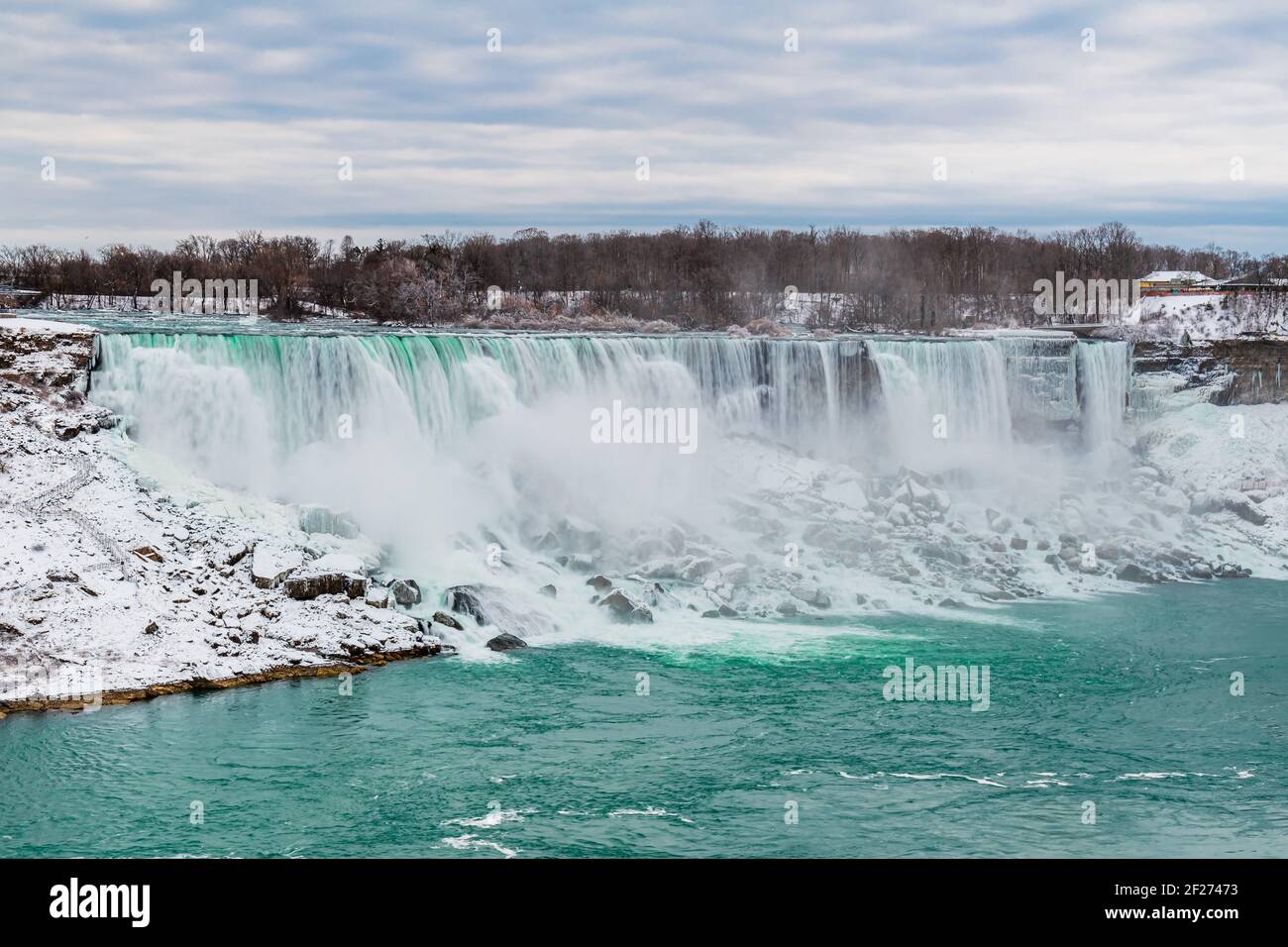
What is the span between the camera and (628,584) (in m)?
27.6

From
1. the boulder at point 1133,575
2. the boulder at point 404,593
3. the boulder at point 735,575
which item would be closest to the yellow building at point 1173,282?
the boulder at point 1133,575

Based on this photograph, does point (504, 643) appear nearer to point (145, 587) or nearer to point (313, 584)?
point (313, 584)

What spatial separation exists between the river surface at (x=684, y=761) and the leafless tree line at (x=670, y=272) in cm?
4581

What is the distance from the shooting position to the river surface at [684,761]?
15.3 metres

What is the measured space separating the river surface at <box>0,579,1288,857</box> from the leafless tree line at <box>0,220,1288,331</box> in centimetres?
4581

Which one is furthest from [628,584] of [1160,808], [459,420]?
[1160,808]

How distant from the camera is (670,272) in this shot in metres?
83.6

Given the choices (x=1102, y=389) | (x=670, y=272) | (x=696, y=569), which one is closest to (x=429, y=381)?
(x=696, y=569)

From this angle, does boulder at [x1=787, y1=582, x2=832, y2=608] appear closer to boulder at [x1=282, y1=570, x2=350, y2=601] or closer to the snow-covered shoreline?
the snow-covered shoreline

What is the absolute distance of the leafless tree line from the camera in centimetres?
6869

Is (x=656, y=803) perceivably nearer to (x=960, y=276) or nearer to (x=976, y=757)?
(x=976, y=757)

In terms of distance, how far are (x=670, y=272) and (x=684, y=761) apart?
67.7 metres

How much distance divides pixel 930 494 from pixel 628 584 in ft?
35.3

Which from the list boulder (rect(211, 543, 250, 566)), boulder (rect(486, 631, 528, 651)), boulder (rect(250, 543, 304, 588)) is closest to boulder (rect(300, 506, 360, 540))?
boulder (rect(250, 543, 304, 588))
